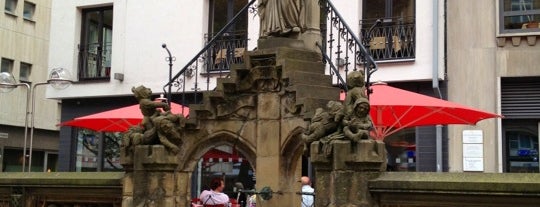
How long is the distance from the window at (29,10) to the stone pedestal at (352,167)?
2717 cm

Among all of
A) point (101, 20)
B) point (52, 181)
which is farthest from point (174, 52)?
point (52, 181)

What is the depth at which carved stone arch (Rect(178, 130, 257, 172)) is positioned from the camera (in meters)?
9.45

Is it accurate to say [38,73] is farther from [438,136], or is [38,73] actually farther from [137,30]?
[438,136]

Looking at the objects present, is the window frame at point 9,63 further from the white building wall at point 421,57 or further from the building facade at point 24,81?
the white building wall at point 421,57

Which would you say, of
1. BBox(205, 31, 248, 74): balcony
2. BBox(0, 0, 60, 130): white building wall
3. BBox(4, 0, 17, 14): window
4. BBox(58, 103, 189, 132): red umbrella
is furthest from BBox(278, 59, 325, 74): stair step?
BBox(4, 0, 17, 14): window

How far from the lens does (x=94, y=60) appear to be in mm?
23188

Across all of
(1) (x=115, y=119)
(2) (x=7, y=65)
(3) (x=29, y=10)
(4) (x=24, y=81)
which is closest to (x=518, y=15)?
(1) (x=115, y=119)

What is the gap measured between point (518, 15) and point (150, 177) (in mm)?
11597

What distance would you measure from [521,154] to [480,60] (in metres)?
2.29

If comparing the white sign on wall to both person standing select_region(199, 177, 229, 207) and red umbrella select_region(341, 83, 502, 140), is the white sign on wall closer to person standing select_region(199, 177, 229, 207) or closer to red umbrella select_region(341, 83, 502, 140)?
red umbrella select_region(341, 83, 502, 140)

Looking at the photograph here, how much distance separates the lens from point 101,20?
23297mm

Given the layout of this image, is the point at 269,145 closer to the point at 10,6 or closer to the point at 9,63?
the point at 9,63

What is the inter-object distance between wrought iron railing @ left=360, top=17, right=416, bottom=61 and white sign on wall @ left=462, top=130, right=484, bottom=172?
7.24 ft

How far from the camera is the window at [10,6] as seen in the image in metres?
30.8
